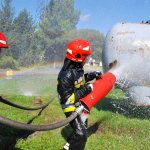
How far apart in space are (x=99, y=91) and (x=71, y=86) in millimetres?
759

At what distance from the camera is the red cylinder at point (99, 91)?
6302 mm

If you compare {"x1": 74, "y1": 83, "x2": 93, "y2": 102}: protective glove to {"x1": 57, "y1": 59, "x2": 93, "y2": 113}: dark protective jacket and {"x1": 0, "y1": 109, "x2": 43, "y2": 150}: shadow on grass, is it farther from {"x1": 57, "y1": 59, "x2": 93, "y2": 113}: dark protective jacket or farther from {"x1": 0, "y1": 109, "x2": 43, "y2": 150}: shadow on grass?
{"x1": 0, "y1": 109, "x2": 43, "y2": 150}: shadow on grass

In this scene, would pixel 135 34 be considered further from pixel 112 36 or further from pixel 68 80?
pixel 68 80

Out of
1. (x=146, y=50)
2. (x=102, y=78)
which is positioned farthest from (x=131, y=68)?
(x=102, y=78)

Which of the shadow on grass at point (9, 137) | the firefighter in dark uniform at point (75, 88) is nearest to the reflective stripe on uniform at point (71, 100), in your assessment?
the firefighter in dark uniform at point (75, 88)

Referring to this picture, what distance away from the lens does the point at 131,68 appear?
909cm

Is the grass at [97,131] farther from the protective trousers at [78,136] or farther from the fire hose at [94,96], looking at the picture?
the fire hose at [94,96]

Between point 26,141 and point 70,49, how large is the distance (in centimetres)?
240

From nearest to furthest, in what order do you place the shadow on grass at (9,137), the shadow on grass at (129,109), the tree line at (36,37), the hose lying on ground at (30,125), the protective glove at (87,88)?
the hose lying on ground at (30,125)
the protective glove at (87,88)
the shadow on grass at (9,137)
the shadow on grass at (129,109)
the tree line at (36,37)

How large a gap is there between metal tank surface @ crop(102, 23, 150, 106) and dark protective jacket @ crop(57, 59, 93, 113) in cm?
284

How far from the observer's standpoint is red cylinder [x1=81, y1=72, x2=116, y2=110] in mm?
6302

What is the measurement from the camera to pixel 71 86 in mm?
6203

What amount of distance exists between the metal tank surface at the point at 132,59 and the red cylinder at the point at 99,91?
1675 mm

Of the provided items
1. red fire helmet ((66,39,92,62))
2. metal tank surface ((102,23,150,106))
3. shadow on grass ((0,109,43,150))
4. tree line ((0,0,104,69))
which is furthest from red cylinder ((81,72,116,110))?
tree line ((0,0,104,69))
